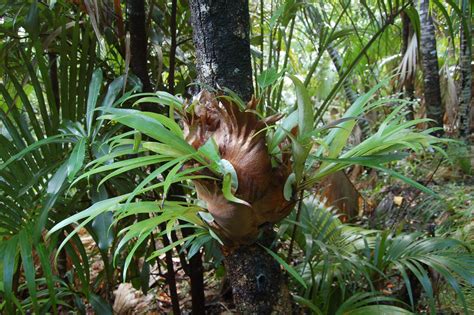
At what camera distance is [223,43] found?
2.51 feet

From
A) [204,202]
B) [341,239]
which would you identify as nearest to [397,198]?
[341,239]

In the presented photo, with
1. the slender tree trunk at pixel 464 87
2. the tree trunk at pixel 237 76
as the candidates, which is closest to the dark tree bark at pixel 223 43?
the tree trunk at pixel 237 76

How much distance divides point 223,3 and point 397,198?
1466mm

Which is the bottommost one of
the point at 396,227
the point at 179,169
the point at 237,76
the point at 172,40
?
the point at 396,227

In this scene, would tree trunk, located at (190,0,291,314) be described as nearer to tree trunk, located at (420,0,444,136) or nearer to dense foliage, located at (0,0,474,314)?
dense foliage, located at (0,0,474,314)

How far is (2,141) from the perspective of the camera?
961 millimetres

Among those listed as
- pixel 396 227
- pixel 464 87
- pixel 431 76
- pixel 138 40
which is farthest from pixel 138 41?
pixel 431 76

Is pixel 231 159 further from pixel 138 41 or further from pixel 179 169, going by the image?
pixel 138 41

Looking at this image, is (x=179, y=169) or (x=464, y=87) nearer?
(x=179, y=169)

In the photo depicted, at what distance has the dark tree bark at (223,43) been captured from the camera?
76 cm

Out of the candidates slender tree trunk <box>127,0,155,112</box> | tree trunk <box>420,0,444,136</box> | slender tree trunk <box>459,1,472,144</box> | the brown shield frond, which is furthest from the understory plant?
tree trunk <box>420,0,444,136</box>

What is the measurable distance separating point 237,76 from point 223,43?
60 mm

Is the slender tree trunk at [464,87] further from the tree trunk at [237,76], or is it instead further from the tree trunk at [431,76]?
the tree trunk at [237,76]

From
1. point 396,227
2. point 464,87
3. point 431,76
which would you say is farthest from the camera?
point 431,76
